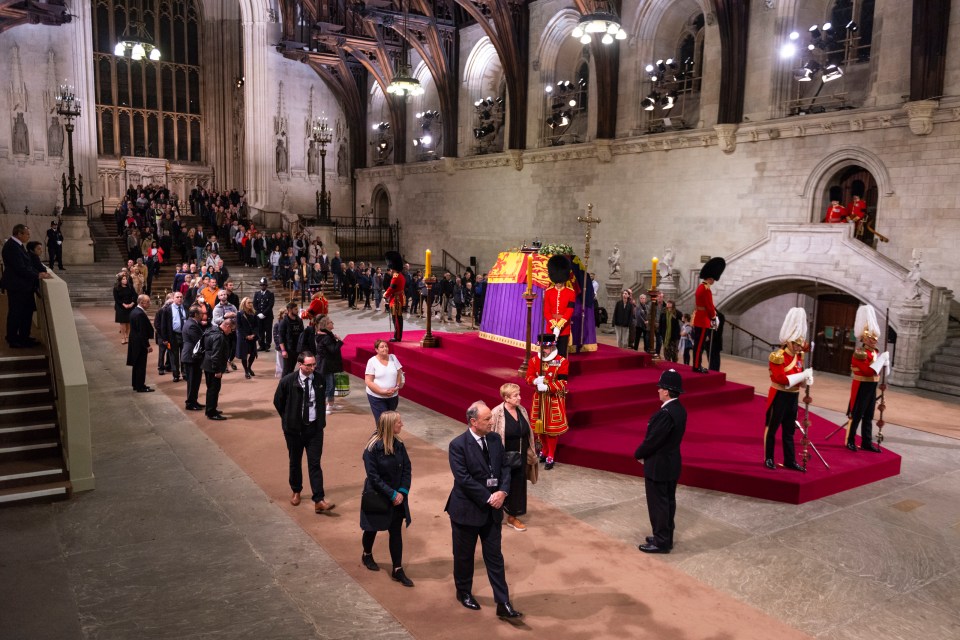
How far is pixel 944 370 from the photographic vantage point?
12.6 meters

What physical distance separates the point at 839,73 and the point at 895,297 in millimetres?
5544

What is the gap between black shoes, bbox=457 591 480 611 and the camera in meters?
4.77

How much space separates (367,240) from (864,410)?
2543 centimetres

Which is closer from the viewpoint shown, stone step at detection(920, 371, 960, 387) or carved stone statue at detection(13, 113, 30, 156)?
stone step at detection(920, 371, 960, 387)

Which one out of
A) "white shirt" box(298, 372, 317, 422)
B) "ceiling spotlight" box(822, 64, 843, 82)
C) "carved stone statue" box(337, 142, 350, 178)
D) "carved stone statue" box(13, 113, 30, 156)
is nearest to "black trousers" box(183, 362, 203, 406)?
"white shirt" box(298, 372, 317, 422)

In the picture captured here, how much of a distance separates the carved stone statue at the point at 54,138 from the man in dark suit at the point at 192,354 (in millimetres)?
22354

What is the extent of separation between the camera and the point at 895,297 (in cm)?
1305

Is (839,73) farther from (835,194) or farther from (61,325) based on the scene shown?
(61,325)

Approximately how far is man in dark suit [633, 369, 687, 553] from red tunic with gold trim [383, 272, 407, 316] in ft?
20.3

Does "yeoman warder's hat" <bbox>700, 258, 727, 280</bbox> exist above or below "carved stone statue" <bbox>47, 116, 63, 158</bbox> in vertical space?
below

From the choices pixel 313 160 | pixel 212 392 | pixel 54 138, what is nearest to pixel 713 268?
pixel 212 392

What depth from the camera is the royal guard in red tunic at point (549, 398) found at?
7441mm

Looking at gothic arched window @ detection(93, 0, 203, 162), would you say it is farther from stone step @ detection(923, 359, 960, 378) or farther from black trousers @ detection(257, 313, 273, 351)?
stone step @ detection(923, 359, 960, 378)

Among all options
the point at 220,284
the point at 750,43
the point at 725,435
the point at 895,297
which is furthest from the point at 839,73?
the point at 220,284
